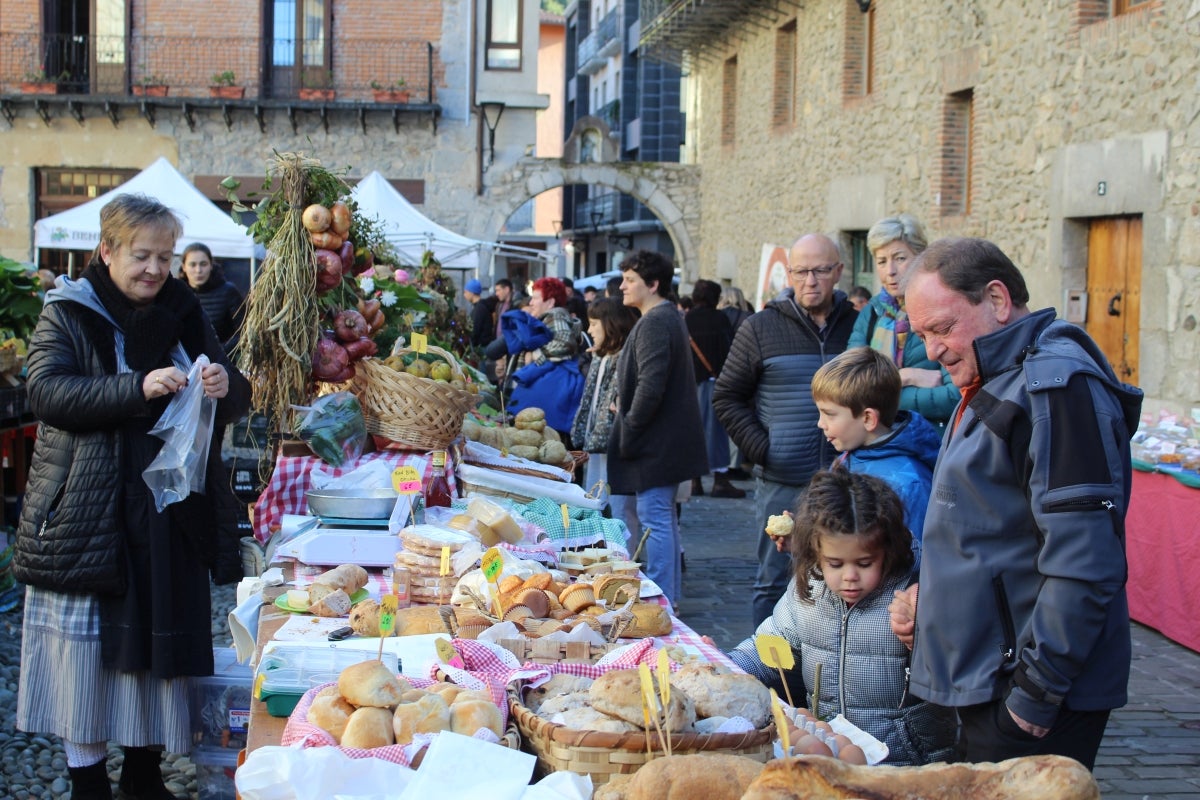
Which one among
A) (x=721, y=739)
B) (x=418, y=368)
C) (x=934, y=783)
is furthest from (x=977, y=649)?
(x=418, y=368)

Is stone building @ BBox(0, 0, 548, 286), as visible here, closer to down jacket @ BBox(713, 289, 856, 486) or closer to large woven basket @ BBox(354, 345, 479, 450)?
large woven basket @ BBox(354, 345, 479, 450)

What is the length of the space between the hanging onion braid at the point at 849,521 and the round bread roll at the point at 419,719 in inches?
45.4

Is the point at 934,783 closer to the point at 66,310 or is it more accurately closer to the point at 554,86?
the point at 66,310

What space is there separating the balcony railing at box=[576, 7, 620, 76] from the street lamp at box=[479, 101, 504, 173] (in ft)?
50.2

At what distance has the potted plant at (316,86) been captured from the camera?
21.8 m


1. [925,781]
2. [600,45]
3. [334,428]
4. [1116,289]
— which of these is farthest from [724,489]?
[600,45]

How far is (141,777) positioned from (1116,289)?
817cm

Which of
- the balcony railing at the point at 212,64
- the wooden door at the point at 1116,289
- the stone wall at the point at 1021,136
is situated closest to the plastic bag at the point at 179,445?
the stone wall at the point at 1021,136

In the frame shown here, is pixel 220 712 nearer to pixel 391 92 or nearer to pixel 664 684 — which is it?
pixel 664 684

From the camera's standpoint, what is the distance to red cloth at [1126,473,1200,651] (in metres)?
6.30

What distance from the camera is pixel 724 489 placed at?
11.7 metres

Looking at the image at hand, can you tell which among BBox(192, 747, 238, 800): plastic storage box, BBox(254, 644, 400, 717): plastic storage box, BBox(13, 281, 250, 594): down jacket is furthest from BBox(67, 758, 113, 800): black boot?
BBox(254, 644, 400, 717): plastic storage box

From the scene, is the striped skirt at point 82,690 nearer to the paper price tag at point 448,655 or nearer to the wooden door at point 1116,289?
the paper price tag at point 448,655

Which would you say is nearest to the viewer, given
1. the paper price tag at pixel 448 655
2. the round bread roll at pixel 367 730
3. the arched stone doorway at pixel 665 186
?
the round bread roll at pixel 367 730
